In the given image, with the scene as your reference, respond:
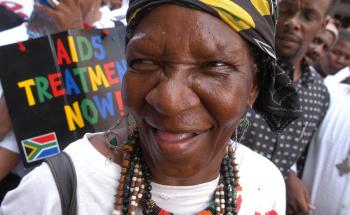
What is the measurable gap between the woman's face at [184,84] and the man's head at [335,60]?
4149 millimetres

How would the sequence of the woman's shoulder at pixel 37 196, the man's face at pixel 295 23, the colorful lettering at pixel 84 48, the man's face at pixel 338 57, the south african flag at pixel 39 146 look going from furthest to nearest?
the man's face at pixel 338 57, the man's face at pixel 295 23, the colorful lettering at pixel 84 48, the south african flag at pixel 39 146, the woman's shoulder at pixel 37 196

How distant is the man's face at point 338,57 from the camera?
4.89 meters

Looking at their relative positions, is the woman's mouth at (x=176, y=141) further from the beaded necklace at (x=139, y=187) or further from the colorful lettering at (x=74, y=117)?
the colorful lettering at (x=74, y=117)

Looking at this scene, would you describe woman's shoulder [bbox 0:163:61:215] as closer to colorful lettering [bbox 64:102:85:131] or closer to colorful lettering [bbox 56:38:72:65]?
colorful lettering [bbox 64:102:85:131]

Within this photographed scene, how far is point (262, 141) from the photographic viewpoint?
90.0 inches

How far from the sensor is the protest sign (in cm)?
161

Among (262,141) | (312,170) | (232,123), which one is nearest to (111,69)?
(232,123)

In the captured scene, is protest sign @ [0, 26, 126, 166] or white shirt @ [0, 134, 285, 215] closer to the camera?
white shirt @ [0, 134, 285, 215]

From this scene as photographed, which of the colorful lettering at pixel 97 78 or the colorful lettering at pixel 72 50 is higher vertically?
the colorful lettering at pixel 72 50

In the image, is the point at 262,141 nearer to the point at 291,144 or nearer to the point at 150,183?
the point at 291,144

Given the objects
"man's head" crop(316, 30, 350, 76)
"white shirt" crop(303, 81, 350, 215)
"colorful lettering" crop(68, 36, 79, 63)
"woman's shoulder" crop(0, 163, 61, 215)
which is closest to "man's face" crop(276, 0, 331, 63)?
"white shirt" crop(303, 81, 350, 215)

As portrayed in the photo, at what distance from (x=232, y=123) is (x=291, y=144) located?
4.48 feet

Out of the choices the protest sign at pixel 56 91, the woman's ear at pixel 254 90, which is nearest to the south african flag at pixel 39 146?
the protest sign at pixel 56 91

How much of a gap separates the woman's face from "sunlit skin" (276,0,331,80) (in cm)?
139
